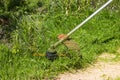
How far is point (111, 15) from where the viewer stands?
18.5ft

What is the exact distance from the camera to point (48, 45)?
468 centimetres

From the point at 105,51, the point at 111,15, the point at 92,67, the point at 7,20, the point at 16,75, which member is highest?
the point at 111,15

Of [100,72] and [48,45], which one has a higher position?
[48,45]

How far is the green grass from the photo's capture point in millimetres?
4174

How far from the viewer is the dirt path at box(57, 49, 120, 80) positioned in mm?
4195

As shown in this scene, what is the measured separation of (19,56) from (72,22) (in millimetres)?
1331

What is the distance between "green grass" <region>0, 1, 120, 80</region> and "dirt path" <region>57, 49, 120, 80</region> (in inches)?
3.5

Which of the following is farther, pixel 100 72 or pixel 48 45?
pixel 48 45

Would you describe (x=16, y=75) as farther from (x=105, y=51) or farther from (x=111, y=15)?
(x=111, y=15)

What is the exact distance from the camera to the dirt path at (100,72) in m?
4.20

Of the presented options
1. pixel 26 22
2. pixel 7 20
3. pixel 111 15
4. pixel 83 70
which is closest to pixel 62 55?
pixel 83 70

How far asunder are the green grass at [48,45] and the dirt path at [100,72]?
90mm

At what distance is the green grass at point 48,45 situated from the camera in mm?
4174

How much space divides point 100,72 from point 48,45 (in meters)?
0.81
